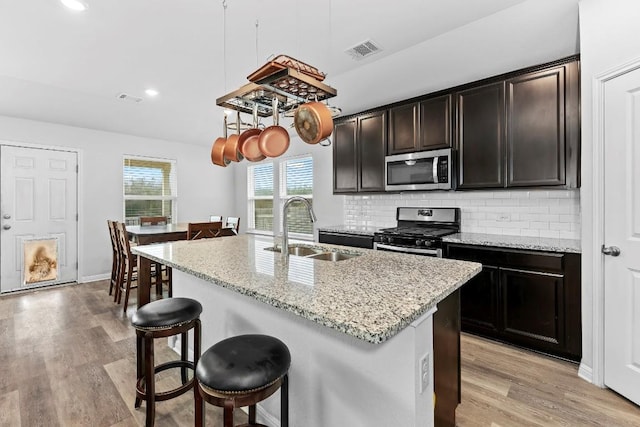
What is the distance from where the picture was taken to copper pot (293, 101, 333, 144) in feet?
5.35

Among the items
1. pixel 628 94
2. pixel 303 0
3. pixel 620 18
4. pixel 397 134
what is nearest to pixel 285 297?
pixel 303 0

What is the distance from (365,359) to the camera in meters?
1.20

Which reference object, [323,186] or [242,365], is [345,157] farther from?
[242,365]

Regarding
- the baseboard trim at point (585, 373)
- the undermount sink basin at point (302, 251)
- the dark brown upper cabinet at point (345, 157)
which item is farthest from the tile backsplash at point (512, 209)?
the undermount sink basin at point (302, 251)

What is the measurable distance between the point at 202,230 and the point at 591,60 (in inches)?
153

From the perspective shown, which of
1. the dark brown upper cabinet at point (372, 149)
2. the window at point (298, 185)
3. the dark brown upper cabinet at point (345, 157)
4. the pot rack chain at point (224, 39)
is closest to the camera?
the pot rack chain at point (224, 39)

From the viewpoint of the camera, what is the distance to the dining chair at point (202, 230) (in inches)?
144

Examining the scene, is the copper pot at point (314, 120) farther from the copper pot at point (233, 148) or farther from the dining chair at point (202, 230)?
the dining chair at point (202, 230)

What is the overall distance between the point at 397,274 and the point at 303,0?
5.86 ft

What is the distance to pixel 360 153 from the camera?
3936 millimetres

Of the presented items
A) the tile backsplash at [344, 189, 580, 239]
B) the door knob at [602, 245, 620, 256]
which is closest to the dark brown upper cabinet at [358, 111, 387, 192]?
the tile backsplash at [344, 189, 580, 239]

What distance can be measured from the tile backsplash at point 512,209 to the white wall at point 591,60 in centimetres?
77

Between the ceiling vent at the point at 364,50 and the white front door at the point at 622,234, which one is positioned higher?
the ceiling vent at the point at 364,50

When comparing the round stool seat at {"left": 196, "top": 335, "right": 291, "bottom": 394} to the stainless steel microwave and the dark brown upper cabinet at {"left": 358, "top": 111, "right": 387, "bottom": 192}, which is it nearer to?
the stainless steel microwave
